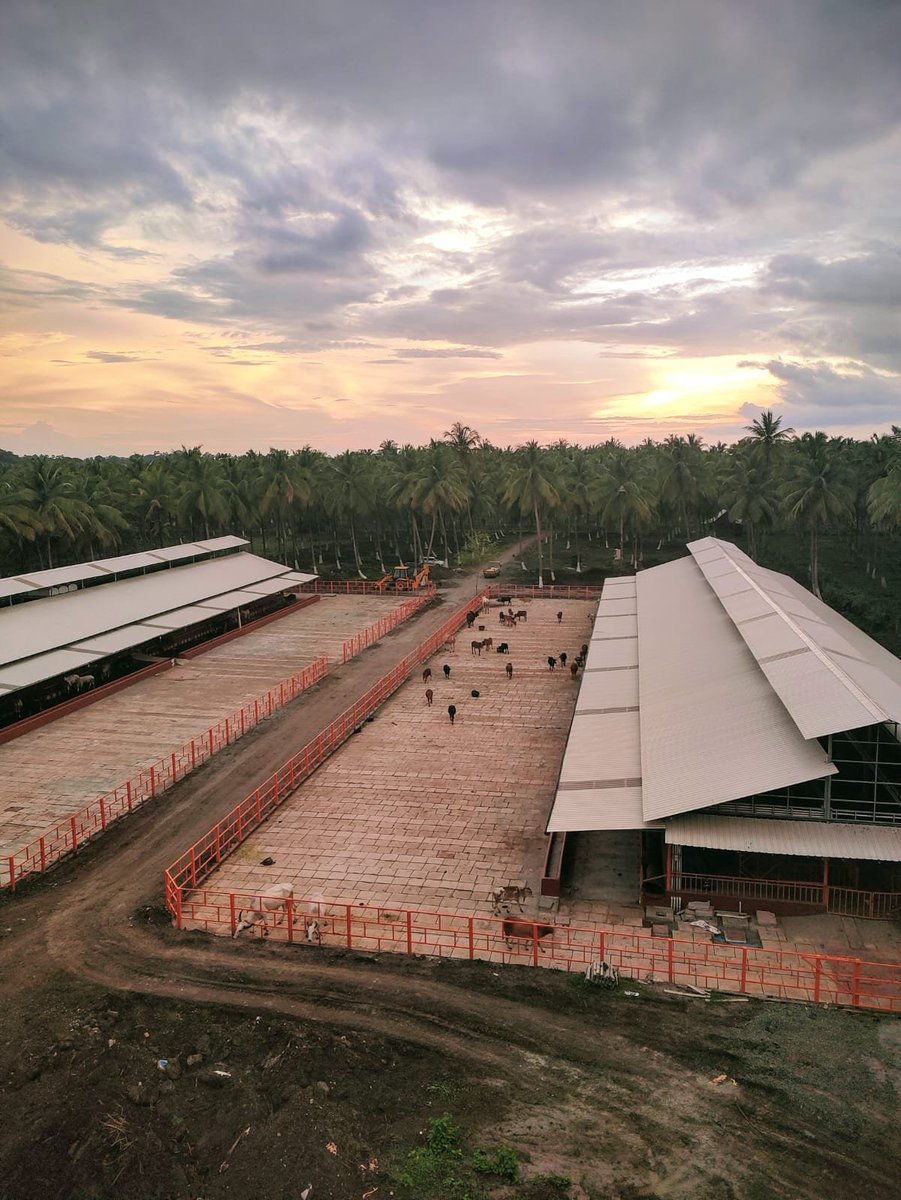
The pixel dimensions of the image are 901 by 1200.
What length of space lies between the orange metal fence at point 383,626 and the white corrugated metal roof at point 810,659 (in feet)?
67.9

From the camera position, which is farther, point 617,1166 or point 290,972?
point 290,972

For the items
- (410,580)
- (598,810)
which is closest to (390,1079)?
(598,810)

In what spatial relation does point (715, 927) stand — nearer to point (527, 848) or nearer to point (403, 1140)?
point (527, 848)

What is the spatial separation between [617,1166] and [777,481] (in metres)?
63.6

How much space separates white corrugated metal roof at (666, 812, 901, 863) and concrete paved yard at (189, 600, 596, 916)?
176 inches

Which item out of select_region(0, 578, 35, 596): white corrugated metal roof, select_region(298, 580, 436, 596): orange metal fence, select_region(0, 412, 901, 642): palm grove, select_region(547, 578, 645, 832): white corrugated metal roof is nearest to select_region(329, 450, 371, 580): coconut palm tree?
select_region(0, 412, 901, 642): palm grove

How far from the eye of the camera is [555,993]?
51.2 feet

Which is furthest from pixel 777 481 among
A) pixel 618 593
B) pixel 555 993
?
pixel 555 993

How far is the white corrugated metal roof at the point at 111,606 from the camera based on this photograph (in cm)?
3625

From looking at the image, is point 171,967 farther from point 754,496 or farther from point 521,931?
point 754,496

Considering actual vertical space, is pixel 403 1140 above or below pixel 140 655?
below

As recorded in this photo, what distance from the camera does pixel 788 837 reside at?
17.9m

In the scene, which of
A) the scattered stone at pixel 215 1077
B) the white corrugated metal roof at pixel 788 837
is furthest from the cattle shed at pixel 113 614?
the white corrugated metal roof at pixel 788 837

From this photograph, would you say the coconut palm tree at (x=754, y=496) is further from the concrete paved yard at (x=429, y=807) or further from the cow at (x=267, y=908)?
the cow at (x=267, y=908)
